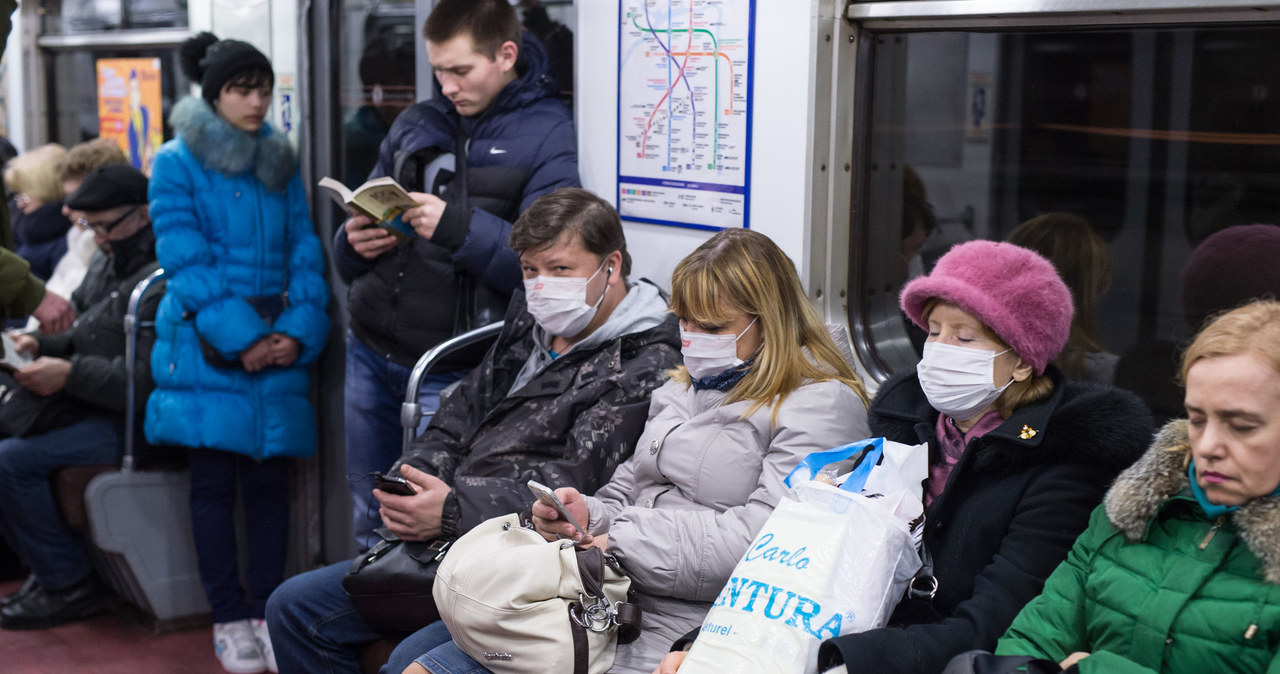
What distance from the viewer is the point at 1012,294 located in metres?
2.48

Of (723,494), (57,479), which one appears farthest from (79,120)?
(723,494)

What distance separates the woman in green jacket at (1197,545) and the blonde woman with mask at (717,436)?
2.24 ft

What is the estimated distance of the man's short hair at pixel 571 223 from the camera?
341 centimetres

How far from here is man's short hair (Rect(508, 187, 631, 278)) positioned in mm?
3408

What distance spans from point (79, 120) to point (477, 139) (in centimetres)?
403

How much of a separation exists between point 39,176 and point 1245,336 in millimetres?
5907

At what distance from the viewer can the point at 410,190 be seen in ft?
14.0

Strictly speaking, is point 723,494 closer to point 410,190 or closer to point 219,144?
point 410,190

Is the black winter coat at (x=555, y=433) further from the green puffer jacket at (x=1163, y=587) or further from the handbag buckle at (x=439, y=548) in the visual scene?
the green puffer jacket at (x=1163, y=587)

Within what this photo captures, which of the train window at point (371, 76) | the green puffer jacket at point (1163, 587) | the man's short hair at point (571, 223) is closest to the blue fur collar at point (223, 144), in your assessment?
the train window at point (371, 76)

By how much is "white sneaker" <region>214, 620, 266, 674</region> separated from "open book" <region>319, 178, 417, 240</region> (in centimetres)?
187

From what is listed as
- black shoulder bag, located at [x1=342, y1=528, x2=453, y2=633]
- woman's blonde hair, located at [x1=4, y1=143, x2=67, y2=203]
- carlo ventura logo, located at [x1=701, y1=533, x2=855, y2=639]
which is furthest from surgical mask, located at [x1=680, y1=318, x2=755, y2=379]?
woman's blonde hair, located at [x1=4, y1=143, x2=67, y2=203]

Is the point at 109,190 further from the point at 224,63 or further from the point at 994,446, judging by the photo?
the point at 994,446

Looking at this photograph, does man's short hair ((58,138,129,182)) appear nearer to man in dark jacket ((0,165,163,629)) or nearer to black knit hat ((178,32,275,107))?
man in dark jacket ((0,165,163,629))
